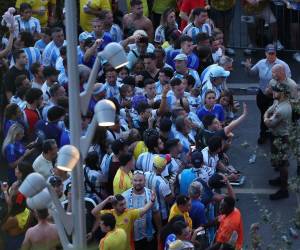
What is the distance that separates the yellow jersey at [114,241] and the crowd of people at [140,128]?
0.01 metres

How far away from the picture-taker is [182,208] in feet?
42.3

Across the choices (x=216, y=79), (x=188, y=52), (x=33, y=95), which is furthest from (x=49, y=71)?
(x=188, y=52)

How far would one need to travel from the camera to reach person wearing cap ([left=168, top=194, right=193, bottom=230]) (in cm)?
1283

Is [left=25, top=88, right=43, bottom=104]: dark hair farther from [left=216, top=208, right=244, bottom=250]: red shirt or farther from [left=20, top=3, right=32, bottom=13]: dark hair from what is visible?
[left=20, top=3, right=32, bottom=13]: dark hair

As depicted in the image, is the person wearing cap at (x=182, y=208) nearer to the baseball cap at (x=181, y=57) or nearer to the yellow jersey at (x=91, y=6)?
the baseball cap at (x=181, y=57)

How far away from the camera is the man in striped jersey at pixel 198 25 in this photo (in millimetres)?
19281

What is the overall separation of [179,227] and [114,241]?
74 centimetres

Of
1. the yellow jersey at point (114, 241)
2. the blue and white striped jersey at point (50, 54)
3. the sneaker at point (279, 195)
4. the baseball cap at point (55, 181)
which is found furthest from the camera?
the blue and white striped jersey at point (50, 54)

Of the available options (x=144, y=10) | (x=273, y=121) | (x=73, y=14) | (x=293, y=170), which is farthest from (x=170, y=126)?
(x=144, y=10)

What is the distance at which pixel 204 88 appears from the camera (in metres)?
16.7

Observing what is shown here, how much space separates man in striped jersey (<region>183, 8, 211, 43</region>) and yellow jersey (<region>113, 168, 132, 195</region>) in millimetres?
6265

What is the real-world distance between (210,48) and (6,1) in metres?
5.12

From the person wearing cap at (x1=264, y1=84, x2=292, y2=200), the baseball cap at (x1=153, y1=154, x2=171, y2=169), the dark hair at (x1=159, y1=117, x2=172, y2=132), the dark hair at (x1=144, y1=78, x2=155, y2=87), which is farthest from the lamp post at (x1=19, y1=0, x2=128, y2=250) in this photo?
the dark hair at (x1=144, y1=78, x2=155, y2=87)

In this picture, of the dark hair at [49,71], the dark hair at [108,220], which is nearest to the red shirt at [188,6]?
the dark hair at [49,71]
